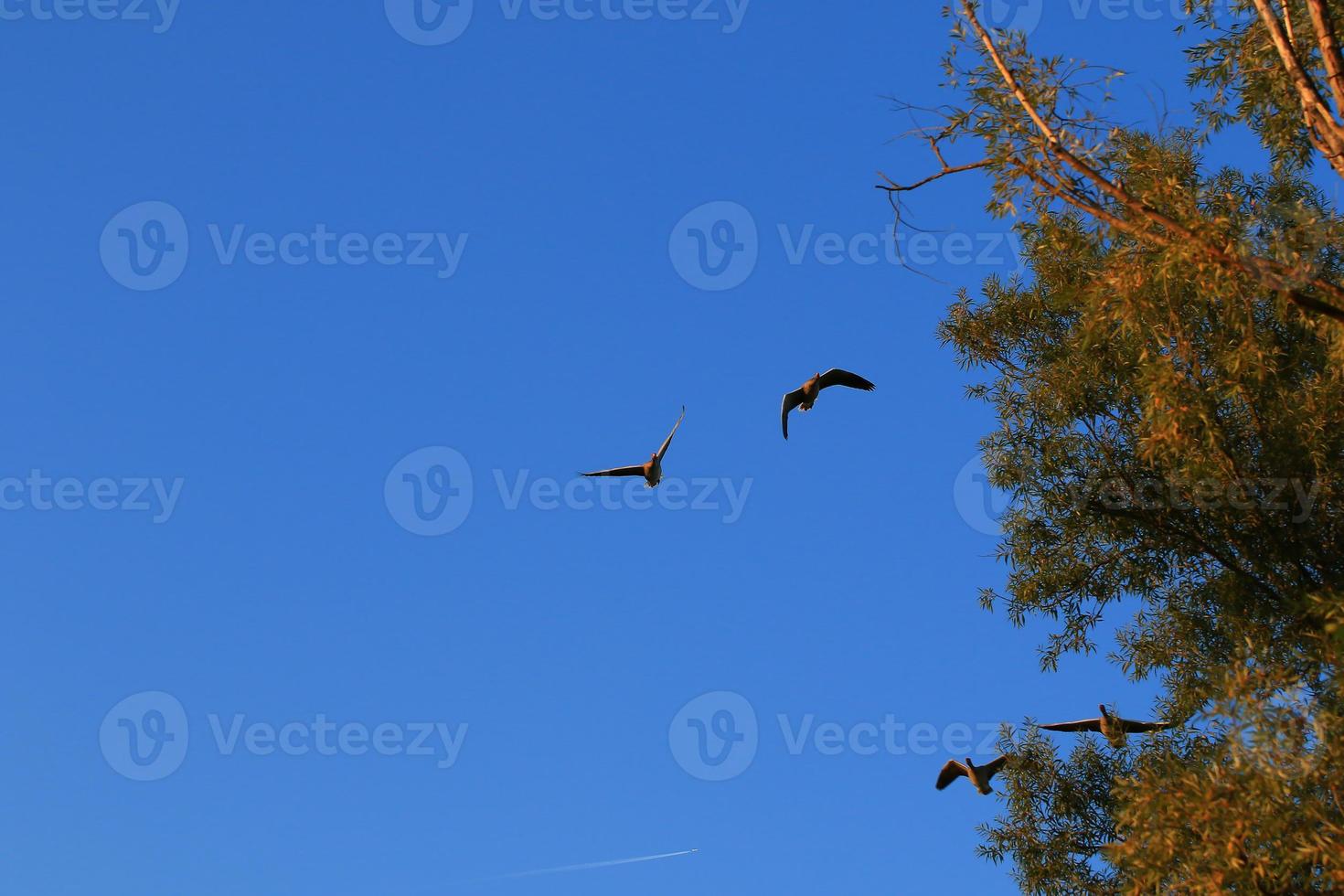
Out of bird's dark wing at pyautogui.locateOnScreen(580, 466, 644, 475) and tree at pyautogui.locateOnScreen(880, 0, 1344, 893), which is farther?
bird's dark wing at pyautogui.locateOnScreen(580, 466, 644, 475)

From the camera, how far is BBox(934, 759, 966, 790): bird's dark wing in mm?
13719

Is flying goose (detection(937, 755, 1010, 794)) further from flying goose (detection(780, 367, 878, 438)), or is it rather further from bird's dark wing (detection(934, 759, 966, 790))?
flying goose (detection(780, 367, 878, 438))

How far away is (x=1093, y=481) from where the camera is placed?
13.4 metres

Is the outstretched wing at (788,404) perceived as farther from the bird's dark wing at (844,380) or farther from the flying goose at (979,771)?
the flying goose at (979,771)

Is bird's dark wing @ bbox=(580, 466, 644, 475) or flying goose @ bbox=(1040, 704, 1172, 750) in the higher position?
bird's dark wing @ bbox=(580, 466, 644, 475)

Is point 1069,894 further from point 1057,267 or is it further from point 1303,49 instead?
point 1303,49

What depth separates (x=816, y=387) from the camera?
46.9 ft

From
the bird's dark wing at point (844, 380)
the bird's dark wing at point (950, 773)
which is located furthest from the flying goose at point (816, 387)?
the bird's dark wing at point (950, 773)

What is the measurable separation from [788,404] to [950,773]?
4219mm

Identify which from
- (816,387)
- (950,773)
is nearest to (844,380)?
(816,387)

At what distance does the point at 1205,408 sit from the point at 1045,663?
397 centimetres

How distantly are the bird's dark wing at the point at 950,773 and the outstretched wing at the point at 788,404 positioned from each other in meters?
3.84

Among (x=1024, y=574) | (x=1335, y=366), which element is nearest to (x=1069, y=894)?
(x=1024, y=574)

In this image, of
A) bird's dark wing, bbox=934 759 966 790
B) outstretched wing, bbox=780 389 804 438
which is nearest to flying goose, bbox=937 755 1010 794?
bird's dark wing, bbox=934 759 966 790
